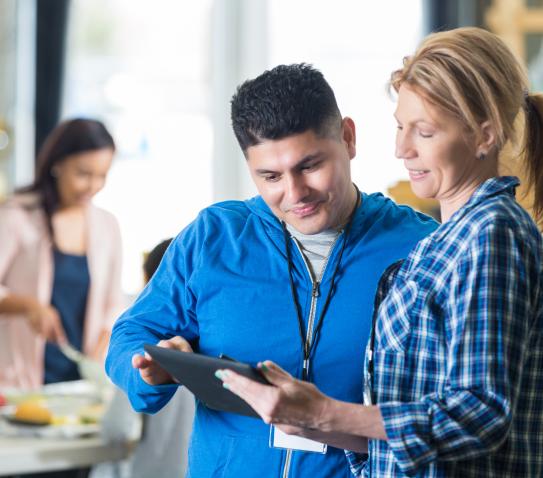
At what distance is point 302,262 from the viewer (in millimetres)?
1562

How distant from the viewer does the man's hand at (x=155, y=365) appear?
143 cm

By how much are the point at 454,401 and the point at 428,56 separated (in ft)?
1.59

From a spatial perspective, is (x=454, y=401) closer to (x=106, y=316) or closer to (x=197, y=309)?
A: (x=197, y=309)

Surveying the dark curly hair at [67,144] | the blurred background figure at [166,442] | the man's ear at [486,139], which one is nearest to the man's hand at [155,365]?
the man's ear at [486,139]

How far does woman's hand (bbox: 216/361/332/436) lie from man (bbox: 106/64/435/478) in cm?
29

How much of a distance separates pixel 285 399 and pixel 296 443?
31 centimetres

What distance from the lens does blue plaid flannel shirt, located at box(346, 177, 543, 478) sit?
1.13 metres

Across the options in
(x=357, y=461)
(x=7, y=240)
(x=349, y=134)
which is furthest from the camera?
(x=7, y=240)

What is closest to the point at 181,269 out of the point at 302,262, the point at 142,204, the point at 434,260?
the point at 302,262

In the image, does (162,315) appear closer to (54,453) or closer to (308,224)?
(308,224)

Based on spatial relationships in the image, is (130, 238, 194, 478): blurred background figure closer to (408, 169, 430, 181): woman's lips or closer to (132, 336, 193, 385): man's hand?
(132, 336, 193, 385): man's hand

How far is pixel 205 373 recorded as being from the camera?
1.29 m

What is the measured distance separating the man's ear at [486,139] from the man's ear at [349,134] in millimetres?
405

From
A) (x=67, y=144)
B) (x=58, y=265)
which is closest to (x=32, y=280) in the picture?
(x=58, y=265)
